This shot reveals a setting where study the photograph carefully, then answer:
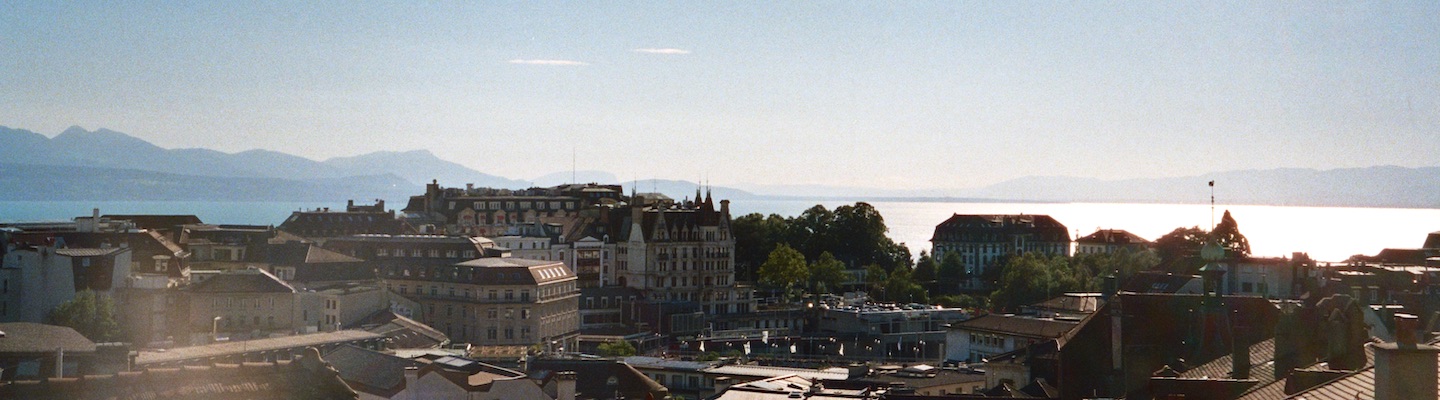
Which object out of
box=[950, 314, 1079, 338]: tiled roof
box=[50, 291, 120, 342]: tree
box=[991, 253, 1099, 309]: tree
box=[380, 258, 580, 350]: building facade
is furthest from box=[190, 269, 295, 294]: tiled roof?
box=[991, 253, 1099, 309]: tree

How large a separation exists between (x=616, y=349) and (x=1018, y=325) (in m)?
21.6

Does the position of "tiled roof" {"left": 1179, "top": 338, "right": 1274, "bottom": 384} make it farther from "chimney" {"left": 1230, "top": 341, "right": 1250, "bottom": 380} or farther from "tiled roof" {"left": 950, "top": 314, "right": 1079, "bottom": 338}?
"tiled roof" {"left": 950, "top": 314, "right": 1079, "bottom": 338}

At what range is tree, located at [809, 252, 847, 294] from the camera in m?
117

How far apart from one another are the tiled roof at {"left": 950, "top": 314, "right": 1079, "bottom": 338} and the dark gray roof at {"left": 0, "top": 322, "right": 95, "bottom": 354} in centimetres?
3271

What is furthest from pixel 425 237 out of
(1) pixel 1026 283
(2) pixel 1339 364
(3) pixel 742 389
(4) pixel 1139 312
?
(2) pixel 1339 364

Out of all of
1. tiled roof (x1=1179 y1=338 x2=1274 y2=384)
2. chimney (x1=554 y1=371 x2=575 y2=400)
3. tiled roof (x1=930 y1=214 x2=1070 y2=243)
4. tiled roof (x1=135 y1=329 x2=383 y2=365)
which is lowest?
tiled roof (x1=135 y1=329 x2=383 y2=365)

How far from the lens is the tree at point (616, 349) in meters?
74.7

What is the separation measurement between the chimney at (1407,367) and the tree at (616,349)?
61.7 m

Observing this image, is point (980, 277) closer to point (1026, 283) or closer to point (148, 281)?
point (1026, 283)

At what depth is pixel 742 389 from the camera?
43.0 meters

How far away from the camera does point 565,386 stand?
43469mm

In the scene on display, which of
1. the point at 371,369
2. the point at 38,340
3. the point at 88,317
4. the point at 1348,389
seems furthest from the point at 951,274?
the point at 1348,389

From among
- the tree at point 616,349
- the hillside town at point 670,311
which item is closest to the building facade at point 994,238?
the hillside town at point 670,311

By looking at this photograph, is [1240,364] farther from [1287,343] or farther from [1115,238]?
[1115,238]
